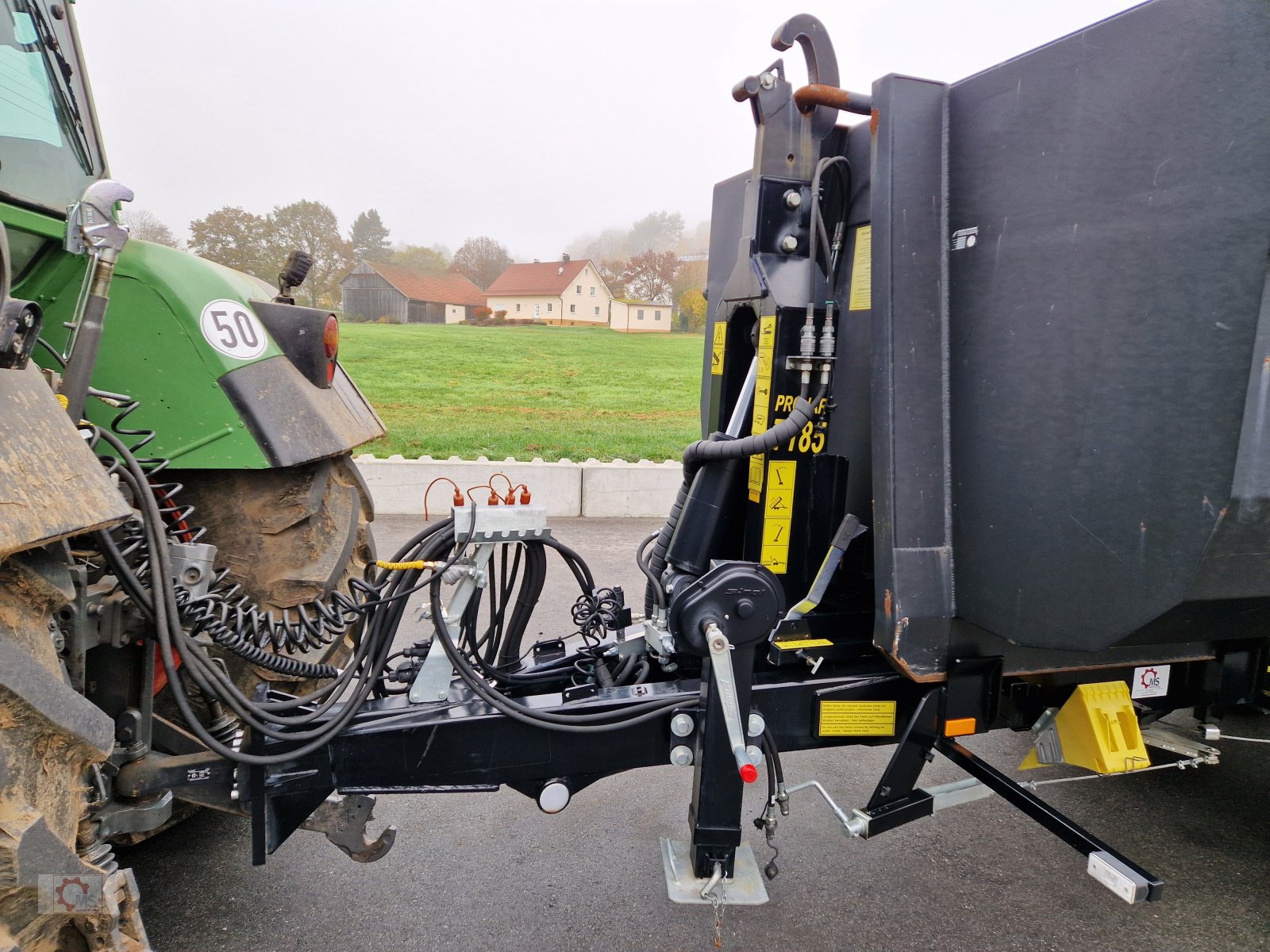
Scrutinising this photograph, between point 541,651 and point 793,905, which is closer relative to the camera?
point 793,905

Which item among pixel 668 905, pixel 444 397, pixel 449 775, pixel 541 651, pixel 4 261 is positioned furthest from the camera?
pixel 444 397

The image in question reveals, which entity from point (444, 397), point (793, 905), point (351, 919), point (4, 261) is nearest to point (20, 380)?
point (4, 261)

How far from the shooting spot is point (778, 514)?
224 cm

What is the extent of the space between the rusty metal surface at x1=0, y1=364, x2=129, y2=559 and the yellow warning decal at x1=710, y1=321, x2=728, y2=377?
1.75 meters

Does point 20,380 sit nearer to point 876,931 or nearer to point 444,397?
point 876,931

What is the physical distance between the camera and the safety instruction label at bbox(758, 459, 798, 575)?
7.23 ft

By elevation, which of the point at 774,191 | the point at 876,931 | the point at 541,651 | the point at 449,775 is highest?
the point at 774,191

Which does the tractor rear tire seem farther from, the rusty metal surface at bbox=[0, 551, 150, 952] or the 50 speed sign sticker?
the rusty metal surface at bbox=[0, 551, 150, 952]

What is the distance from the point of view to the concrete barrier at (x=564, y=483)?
7.27 meters

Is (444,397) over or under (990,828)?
over

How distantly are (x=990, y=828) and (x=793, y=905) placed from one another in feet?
3.05

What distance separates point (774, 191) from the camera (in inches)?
87.9

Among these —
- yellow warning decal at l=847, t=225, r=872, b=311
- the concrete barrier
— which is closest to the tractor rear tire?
yellow warning decal at l=847, t=225, r=872, b=311

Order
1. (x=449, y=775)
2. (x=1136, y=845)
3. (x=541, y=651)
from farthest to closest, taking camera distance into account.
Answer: (x=1136, y=845)
(x=541, y=651)
(x=449, y=775)
